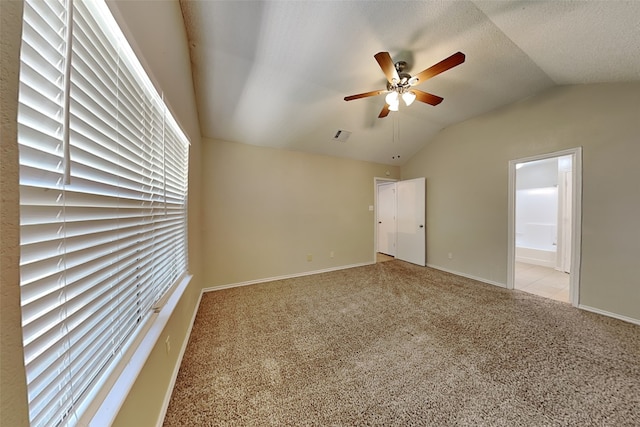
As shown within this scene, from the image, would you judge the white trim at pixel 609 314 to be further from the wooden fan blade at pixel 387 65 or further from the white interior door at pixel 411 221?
the wooden fan blade at pixel 387 65

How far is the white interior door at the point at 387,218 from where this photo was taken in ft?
16.6

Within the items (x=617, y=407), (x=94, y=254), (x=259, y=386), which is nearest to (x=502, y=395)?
(x=617, y=407)

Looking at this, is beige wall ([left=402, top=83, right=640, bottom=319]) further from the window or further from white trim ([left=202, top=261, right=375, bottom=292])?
the window

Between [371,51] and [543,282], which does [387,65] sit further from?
[543,282]

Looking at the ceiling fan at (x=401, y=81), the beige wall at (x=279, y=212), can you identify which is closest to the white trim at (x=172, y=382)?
the beige wall at (x=279, y=212)

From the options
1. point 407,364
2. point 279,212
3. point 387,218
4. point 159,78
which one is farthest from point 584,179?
point 159,78

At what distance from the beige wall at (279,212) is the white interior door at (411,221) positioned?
80cm

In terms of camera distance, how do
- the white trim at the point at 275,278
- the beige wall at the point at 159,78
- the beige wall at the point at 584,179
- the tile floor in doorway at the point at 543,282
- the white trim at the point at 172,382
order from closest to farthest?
the beige wall at the point at 159,78 < the white trim at the point at 172,382 < the beige wall at the point at 584,179 < the tile floor in doorway at the point at 543,282 < the white trim at the point at 275,278

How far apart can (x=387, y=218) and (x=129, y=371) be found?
513 centimetres

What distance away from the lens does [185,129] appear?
1.88 m

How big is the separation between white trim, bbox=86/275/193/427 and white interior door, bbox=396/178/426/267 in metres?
4.28

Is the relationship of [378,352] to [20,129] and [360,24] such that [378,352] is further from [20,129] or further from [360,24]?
[360,24]

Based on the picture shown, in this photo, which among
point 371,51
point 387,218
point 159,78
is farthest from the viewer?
point 387,218

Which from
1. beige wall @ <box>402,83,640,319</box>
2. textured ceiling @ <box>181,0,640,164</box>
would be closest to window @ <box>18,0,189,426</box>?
textured ceiling @ <box>181,0,640,164</box>
